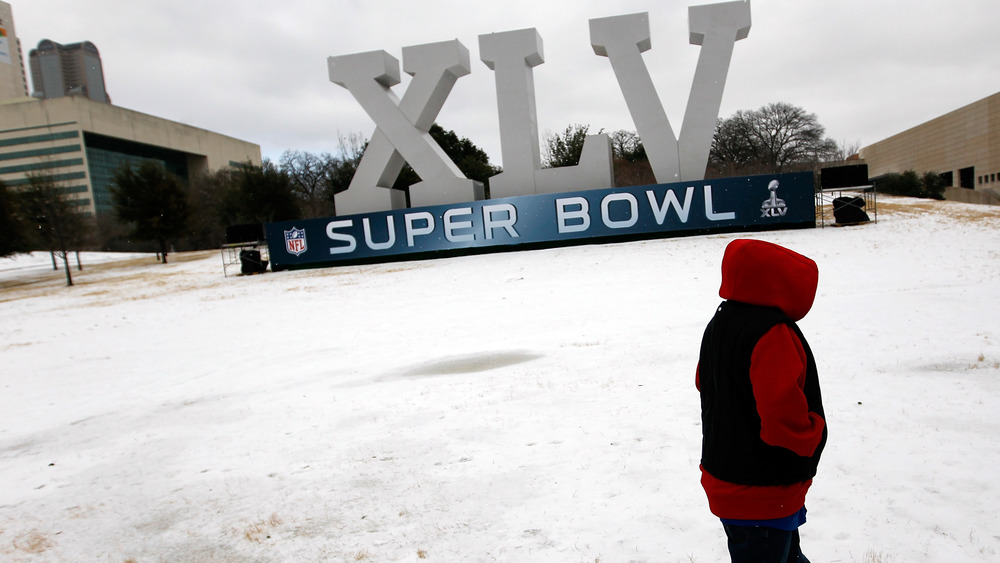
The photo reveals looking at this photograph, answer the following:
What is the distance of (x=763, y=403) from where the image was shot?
1.84 meters

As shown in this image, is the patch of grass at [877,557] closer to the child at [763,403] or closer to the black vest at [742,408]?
the child at [763,403]

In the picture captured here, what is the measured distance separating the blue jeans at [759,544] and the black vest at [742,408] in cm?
18

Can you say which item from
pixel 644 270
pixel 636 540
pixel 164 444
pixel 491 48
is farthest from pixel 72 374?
pixel 491 48

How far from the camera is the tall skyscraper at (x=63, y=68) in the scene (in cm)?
14862

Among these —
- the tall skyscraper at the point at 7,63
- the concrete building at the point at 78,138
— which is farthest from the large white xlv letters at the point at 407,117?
the tall skyscraper at the point at 7,63

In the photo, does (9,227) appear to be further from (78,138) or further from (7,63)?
(7,63)

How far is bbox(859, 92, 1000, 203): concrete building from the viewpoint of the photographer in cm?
5722

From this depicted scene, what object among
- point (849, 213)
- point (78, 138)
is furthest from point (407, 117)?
point (78, 138)

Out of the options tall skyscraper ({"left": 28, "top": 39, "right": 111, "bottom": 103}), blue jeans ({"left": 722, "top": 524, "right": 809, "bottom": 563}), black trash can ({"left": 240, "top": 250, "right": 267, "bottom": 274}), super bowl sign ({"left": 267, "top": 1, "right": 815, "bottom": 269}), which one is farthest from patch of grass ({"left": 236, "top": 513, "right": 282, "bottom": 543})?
tall skyscraper ({"left": 28, "top": 39, "right": 111, "bottom": 103})

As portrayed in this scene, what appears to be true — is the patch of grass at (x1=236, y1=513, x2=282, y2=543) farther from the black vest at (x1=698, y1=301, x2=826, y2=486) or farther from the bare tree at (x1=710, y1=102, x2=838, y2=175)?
the bare tree at (x1=710, y1=102, x2=838, y2=175)

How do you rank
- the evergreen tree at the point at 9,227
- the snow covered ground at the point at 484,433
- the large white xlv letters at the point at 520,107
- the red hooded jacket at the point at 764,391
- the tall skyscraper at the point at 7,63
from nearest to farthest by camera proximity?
the red hooded jacket at the point at 764,391, the snow covered ground at the point at 484,433, the large white xlv letters at the point at 520,107, the evergreen tree at the point at 9,227, the tall skyscraper at the point at 7,63

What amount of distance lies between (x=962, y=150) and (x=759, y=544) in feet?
265

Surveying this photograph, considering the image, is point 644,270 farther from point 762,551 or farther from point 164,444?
point 762,551

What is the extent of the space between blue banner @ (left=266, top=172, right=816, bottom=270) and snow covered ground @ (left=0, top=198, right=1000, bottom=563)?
756cm
